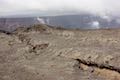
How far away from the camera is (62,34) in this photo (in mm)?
43906

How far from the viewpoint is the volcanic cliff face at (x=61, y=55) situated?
105ft

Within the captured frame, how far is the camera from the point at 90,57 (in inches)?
1359

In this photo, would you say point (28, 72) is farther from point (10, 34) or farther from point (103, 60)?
point (10, 34)

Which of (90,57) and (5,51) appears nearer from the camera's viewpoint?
(90,57)

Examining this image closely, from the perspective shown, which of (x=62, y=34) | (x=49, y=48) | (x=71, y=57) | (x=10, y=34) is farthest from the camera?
(x=10, y=34)

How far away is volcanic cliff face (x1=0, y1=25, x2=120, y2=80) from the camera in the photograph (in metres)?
32.0

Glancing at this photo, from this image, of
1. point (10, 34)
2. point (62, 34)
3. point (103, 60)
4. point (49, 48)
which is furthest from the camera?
point (10, 34)

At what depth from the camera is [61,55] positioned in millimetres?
36750

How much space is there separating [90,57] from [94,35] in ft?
23.8

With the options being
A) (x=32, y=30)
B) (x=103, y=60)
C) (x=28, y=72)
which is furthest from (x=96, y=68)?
(x=32, y=30)

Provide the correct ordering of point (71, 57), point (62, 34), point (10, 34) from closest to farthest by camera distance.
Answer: point (71, 57), point (62, 34), point (10, 34)

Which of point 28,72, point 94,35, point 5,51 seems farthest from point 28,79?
point 94,35

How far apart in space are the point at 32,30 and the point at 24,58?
11181mm

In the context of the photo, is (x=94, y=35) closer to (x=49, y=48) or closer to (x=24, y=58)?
(x=49, y=48)
